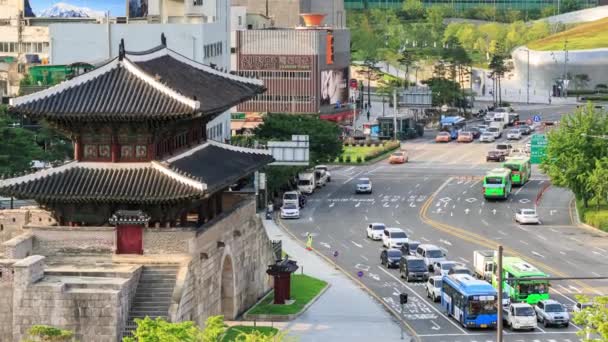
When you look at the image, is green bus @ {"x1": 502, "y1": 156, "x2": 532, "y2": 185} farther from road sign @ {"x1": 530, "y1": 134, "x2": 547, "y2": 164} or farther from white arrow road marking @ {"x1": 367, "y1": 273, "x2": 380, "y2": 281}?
white arrow road marking @ {"x1": 367, "y1": 273, "x2": 380, "y2": 281}

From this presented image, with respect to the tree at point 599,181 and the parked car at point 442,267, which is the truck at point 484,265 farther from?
the tree at point 599,181

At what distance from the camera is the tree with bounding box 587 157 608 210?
136 meters

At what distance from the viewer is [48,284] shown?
78.7 m

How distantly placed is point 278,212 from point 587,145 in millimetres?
27340

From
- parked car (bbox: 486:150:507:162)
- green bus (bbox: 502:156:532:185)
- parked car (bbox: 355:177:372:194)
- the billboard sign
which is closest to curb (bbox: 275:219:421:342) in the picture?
parked car (bbox: 355:177:372:194)

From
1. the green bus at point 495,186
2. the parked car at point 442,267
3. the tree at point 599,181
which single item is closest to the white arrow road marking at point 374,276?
the parked car at point 442,267

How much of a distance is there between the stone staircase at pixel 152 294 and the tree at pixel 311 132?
78.8m

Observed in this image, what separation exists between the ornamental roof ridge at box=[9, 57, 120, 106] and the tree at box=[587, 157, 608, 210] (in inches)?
2375

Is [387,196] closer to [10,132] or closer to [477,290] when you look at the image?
[10,132]

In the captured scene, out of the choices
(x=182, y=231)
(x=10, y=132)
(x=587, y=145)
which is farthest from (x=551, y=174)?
(x=182, y=231)

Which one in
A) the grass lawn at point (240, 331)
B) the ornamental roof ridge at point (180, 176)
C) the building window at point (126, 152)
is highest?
the building window at point (126, 152)

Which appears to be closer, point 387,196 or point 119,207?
point 119,207

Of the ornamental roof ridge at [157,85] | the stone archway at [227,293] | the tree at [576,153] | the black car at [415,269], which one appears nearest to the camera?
the ornamental roof ridge at [157,85]

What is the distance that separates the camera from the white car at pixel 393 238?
12231 centimetres
